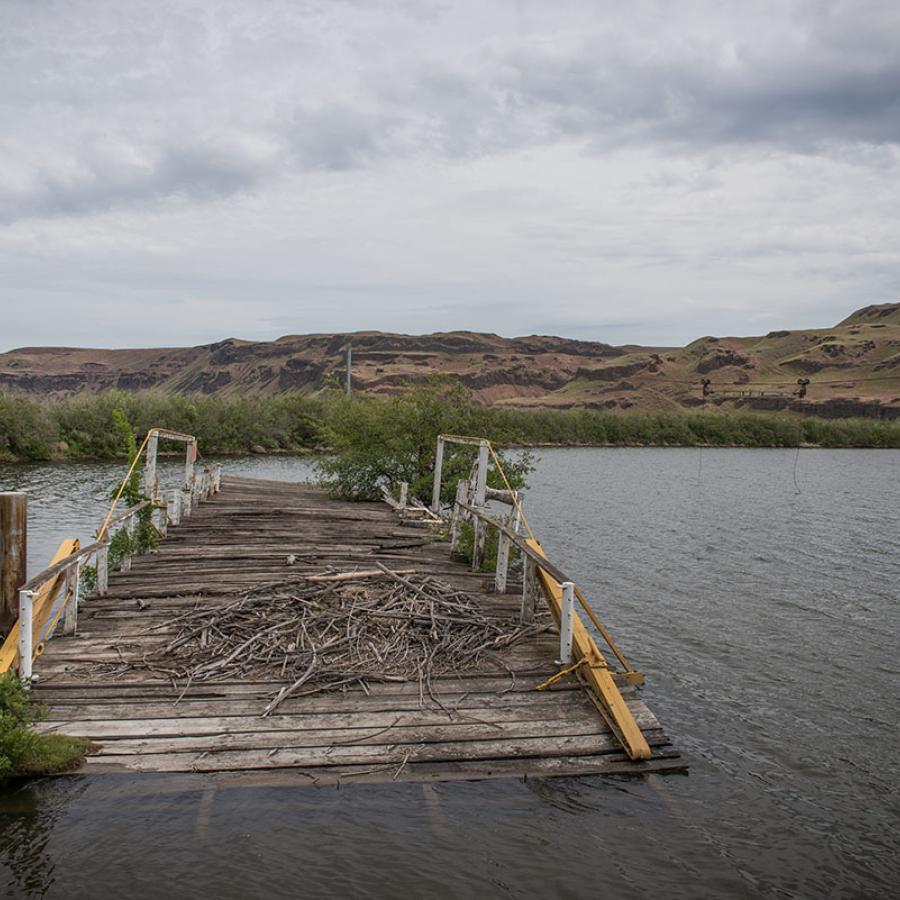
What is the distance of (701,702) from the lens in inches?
422

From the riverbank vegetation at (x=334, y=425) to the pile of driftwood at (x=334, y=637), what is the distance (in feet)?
20.0

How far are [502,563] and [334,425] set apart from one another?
14.4m

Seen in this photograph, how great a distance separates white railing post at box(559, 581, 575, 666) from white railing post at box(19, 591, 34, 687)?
4.82 metres

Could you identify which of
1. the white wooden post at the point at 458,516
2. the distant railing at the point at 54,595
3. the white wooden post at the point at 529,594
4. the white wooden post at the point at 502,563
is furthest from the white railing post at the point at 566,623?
the white wooden post at the point at 458,516

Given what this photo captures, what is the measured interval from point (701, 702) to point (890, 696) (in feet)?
9.52

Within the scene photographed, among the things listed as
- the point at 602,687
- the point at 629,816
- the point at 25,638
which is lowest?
the point at 629,816

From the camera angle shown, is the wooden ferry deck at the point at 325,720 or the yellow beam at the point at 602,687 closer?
the wooden ferry deck at the point at 325,720

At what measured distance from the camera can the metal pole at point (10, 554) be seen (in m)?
8.91

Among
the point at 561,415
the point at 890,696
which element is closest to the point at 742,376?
the point at 561,415

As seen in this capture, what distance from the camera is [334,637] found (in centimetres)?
869

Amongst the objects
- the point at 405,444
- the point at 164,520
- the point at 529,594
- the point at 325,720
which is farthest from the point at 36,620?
the point at 405,444

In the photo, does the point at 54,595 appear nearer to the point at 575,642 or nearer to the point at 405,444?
the point at 575,642

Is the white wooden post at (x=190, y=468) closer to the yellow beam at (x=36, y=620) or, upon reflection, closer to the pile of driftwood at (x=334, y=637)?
the pile of driftwood at (x=334, y=637)

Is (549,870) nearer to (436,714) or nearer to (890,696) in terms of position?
(436,714)
